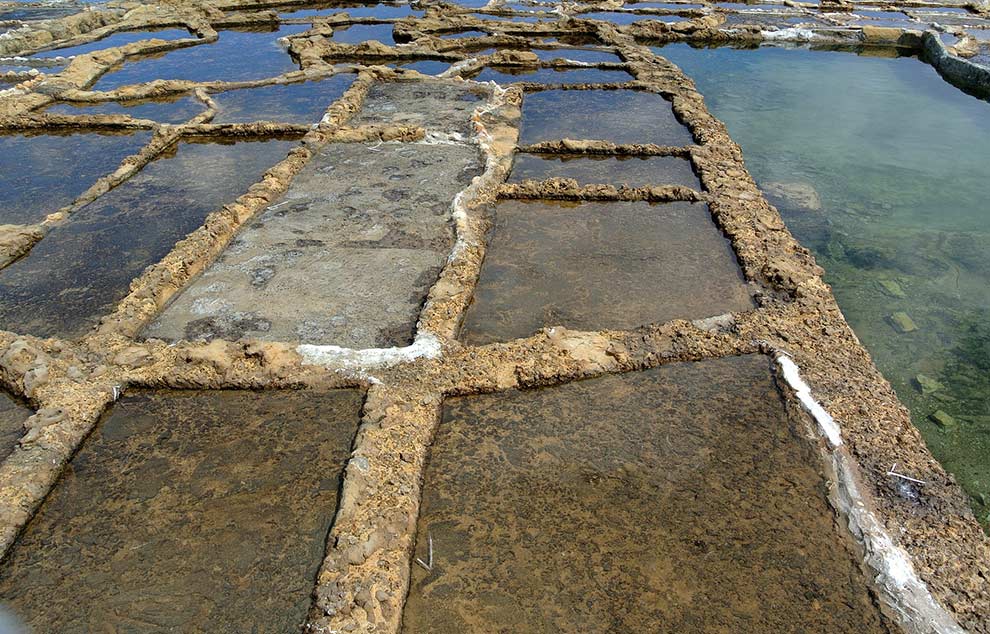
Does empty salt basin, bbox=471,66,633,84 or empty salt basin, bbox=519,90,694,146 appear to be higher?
Result: empty salt basin, bbox=471,66,633,84

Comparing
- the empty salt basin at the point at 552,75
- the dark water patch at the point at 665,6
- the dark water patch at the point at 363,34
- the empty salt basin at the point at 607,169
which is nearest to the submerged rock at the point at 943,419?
the empty salt basin at the point at 607,169

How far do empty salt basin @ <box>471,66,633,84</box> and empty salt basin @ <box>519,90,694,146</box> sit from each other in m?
0.61

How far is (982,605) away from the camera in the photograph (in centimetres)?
271

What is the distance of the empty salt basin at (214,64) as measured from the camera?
32.2 ft

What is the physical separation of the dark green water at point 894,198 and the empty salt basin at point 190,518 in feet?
11.1

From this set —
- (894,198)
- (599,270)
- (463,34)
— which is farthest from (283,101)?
(894,198)

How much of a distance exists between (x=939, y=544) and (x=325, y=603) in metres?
2.63

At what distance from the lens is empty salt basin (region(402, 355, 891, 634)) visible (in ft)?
9.11

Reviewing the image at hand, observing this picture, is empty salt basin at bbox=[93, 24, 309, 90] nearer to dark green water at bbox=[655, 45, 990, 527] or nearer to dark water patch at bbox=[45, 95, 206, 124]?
dark water patch at bbox=[45, 95, 206, 124]

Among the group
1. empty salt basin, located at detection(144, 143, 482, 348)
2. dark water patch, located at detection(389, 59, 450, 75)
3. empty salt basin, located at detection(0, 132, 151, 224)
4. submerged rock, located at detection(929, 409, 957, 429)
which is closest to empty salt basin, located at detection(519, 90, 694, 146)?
empty salt basin, located at detection(144, 143, 482, 348)

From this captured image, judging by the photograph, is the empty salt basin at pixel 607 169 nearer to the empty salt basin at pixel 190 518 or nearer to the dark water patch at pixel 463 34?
the empty salt basin at pixel 190 518

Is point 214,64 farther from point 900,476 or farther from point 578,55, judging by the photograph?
point 900,476

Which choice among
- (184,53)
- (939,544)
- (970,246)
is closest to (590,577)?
(939,544)

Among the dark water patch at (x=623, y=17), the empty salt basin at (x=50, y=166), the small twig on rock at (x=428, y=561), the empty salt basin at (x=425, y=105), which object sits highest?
the dark water patch at (x=623, y=17)
